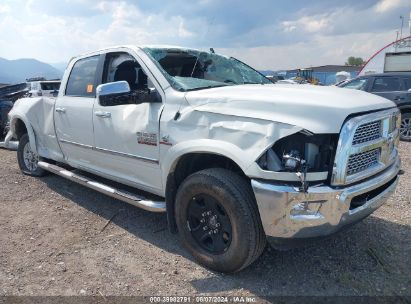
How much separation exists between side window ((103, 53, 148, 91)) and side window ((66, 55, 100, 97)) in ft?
0.81

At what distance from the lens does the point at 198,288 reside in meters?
3.12

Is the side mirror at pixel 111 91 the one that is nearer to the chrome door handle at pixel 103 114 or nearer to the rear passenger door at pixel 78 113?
the chrome door handle at pixel 103 114

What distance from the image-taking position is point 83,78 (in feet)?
15.7

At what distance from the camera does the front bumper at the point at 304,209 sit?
267cm

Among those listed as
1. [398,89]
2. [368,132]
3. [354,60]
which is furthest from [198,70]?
[354,60]

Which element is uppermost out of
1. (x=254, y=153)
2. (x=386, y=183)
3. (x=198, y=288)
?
(x=254, y=153)

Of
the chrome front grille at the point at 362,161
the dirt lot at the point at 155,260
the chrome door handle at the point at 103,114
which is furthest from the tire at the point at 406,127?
the chrome door handle at the point at 103,114

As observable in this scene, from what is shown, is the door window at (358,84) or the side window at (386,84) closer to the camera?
the side window at (386,84)

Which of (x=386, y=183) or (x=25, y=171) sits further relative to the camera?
(x=25, y=171)

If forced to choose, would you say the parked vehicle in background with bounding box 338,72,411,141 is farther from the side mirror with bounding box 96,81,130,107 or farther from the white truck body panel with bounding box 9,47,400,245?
the side mirror with bounding box 96,81,130,107

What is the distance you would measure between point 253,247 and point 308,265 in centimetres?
78

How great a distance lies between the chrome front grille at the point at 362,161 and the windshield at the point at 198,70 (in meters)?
1.51

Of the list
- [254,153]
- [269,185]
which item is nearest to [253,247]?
[269,185]

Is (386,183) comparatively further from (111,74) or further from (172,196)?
(111,74)
